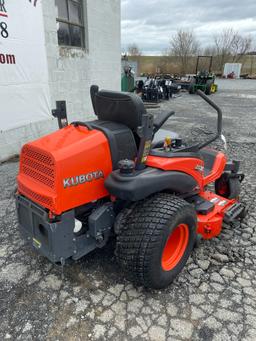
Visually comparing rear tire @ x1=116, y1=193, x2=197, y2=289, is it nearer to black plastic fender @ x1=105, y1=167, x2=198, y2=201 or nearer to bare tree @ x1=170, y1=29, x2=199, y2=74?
black plastic fender @ x1=105, y1=167, x2=198, y2=201

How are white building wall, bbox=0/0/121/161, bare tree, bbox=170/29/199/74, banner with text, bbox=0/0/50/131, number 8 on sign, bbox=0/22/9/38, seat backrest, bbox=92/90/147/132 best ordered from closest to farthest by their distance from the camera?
seat backrest, bbox=92/90/147/132
number 8 on sign, bbox=0/22/9/38
banner with text, bbox=0/0/50/131
white building wall, bbox=0/0/121/161
bare tree, bbox=170/29/199/74

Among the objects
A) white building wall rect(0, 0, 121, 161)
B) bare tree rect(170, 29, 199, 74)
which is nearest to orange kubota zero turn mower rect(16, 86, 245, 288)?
white building wall rect(0, 0, 121, 161)

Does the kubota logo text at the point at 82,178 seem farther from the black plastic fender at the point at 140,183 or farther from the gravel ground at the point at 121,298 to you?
the gravel ground at the point at 121,298

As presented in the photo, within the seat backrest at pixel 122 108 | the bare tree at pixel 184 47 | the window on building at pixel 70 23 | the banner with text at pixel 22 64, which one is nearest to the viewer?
the seat backrest at pixel 122 108

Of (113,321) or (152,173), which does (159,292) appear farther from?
(152,173)

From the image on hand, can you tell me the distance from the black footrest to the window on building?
507 centimetres

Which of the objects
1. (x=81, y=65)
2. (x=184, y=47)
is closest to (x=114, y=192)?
(x=81, y=65)

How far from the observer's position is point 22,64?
4.96 meters

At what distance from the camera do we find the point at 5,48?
15.0 feet

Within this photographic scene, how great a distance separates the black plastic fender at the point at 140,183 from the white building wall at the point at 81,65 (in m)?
3.80

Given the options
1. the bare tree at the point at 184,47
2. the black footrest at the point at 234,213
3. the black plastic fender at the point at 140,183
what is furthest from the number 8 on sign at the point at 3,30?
the bare tree at the point at 184,47

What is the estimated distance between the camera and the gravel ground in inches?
75.9

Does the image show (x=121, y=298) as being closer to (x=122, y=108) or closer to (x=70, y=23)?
(x=122, y=108)

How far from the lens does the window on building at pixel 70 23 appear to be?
608 centimetres
